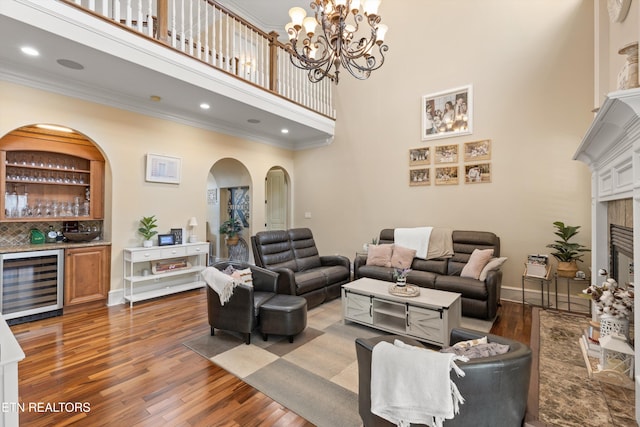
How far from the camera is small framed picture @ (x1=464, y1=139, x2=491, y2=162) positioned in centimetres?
440

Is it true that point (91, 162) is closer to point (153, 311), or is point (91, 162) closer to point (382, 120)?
point (153, 311)

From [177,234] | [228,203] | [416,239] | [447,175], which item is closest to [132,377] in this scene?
[177,234]

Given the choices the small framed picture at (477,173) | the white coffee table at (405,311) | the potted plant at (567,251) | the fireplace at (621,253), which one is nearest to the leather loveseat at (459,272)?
the white coffee table at (405,311)

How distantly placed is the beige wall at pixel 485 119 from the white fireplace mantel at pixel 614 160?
51.5 inches

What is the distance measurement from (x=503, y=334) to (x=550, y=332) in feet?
1.70

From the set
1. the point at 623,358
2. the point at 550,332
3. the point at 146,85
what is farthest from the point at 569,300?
the point at 146,85

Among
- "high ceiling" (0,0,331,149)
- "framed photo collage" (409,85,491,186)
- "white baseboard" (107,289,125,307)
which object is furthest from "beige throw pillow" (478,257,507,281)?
"white baseboard" (107,289,125,307)

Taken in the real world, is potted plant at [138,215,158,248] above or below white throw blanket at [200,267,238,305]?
above

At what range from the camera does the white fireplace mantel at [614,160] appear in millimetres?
1430

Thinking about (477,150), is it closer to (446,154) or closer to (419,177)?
(446,154)

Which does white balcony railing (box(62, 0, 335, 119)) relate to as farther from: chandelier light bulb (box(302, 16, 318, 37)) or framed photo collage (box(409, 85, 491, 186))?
framed photo collage (box(409, 85, 491, 186))

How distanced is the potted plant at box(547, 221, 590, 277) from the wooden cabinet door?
593 centimetres

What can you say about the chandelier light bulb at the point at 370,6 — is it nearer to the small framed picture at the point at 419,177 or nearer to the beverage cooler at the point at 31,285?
the small framed picture at the point at 419,177

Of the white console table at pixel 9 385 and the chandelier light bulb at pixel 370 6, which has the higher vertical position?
the chandelier light bulb at pixel 370 6
